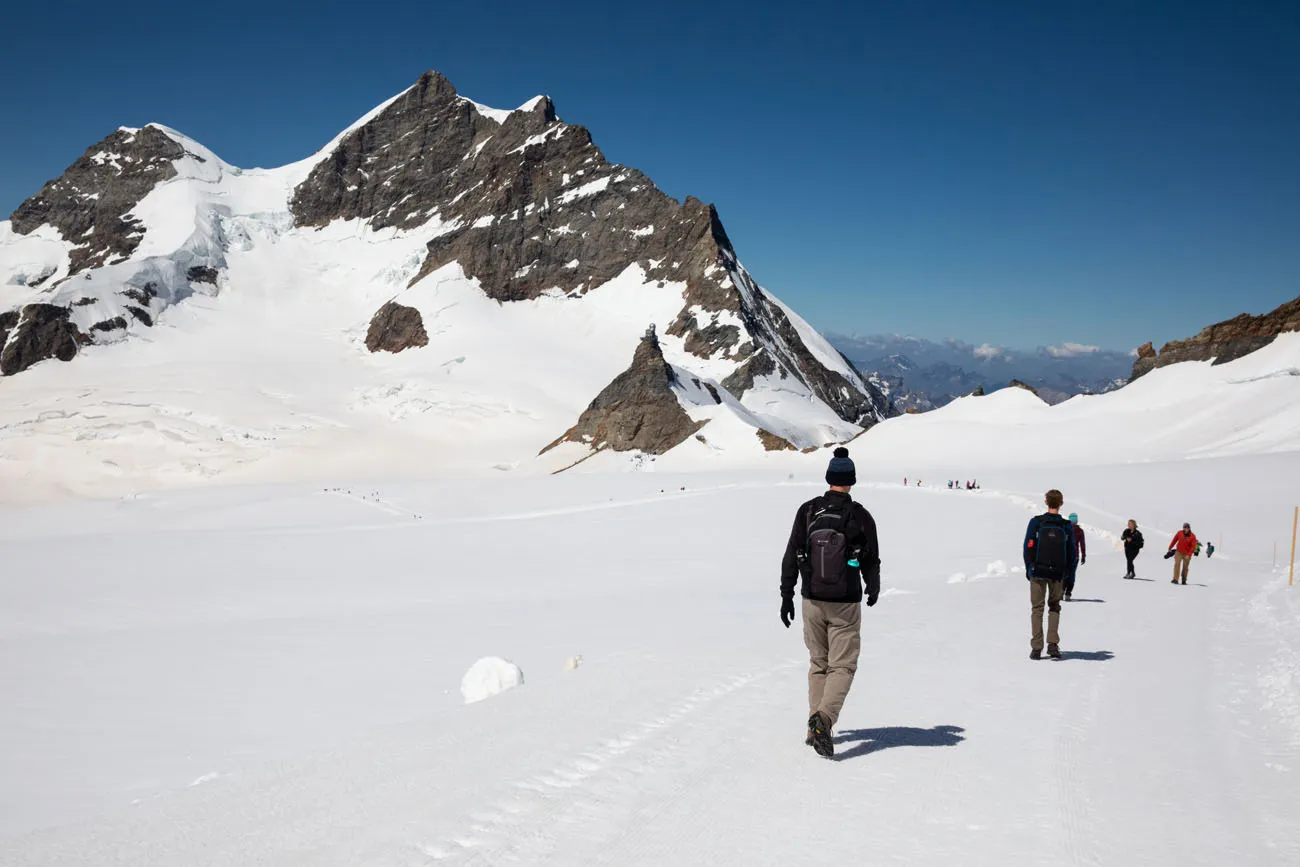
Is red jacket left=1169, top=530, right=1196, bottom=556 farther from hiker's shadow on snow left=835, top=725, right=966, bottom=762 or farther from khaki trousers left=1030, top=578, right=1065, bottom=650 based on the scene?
hiker's shadow on snow left=835, top=725, right=966, bottom=762

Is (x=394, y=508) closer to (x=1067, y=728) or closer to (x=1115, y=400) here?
(x=1067, y=728)

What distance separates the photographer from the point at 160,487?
261ft

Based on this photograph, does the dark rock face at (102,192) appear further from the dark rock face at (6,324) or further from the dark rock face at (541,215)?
the dark rock face at (6,324)

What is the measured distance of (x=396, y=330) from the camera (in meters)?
123

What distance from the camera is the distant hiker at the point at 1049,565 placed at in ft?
32.8

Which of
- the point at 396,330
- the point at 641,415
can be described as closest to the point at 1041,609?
the point at 641,415

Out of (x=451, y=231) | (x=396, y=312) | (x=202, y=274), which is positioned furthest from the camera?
(x=451, y=231)

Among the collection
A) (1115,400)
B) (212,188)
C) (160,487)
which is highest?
(212,188)

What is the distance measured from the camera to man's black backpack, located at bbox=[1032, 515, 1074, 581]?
33.0 ft

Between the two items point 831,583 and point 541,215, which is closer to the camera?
point 831,583

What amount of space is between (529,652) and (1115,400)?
62.4m

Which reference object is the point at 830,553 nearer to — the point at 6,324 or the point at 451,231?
the point at 451,231

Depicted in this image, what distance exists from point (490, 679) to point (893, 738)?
422cm

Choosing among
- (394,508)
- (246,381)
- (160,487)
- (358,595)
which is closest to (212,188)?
(246,381)
